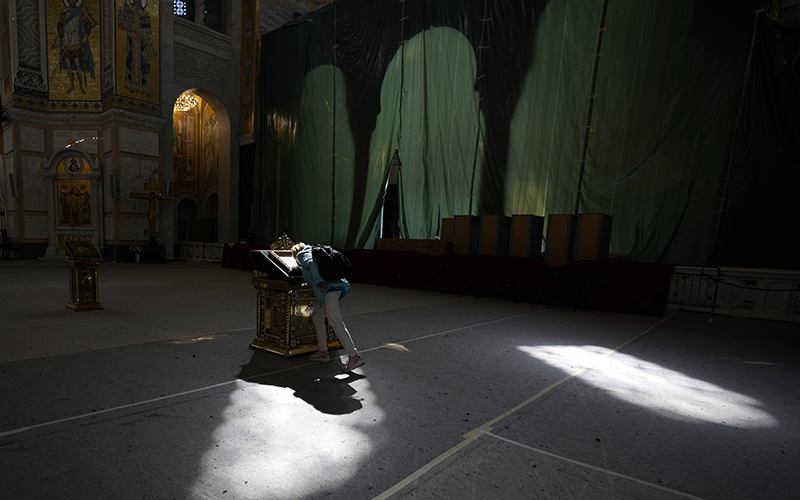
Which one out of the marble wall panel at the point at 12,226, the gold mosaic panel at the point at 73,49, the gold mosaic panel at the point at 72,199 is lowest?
the marble wall panel at the point at 12,226

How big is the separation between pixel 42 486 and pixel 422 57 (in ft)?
41.5

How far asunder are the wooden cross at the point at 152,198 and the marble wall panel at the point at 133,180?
26cm

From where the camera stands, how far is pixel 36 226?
15883 mm

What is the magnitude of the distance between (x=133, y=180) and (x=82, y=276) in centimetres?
1198

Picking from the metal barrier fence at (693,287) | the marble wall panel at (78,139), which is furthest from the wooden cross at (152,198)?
the metal barrier fence at (693,287)

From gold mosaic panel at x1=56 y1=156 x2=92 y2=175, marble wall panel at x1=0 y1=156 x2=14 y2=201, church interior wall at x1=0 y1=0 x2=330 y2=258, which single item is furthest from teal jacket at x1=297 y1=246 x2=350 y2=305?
marble wall panel at x1=0 y1=156 x2=14 y2=201

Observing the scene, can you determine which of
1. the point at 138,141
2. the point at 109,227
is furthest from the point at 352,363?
the point at 138,141

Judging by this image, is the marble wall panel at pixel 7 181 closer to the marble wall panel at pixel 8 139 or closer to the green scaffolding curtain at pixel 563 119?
the marble wall panel at pixel 8 139

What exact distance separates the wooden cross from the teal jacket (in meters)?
15.5

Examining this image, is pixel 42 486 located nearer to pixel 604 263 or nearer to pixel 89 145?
pixel 604 263

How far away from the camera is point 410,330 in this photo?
5.52 metres

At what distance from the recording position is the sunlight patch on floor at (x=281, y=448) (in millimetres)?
1960

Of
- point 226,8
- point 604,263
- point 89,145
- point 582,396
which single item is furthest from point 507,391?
point 226,8

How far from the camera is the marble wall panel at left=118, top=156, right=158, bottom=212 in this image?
51.9 feet
